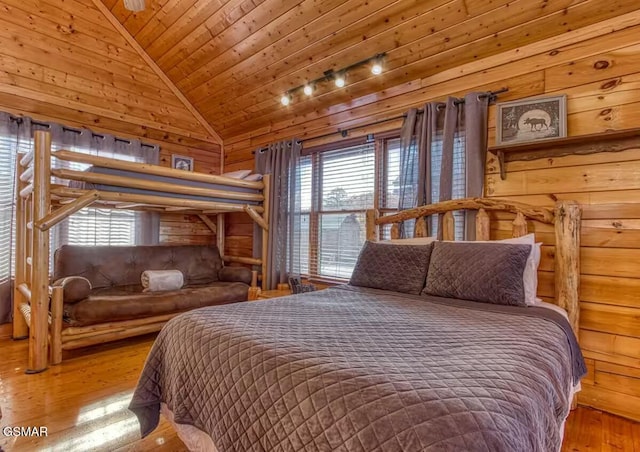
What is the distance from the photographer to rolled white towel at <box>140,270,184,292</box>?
329cm

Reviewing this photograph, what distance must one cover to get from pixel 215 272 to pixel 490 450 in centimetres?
368

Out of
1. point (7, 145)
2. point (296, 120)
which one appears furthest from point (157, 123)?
point (296, 120)

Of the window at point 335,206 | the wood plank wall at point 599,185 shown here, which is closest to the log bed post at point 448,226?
the wood plank wall at point 599,185

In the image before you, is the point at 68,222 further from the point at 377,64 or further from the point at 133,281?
the point at 377,64

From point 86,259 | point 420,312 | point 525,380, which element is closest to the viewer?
point 525,380

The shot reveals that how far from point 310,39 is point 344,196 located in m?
1.43

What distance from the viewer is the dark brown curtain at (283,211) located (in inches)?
150

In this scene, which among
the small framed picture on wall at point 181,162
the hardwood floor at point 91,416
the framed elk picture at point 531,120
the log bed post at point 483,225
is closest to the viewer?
the hardwood floor at point 91,416

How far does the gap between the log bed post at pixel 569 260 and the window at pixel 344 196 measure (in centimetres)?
69

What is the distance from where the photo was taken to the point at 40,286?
8.16ft

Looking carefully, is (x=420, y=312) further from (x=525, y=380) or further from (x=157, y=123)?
(x=157, y=123)

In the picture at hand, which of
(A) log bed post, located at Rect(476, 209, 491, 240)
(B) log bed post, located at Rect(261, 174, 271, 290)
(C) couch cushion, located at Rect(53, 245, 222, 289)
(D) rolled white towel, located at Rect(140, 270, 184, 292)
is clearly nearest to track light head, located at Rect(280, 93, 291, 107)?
(B) log bed post, located at Rect(261, 174, 271, 290)

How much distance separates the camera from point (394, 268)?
2326 millimetres

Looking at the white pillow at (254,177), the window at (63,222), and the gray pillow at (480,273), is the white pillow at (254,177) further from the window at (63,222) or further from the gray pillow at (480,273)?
the gray pillow at (480,273)
